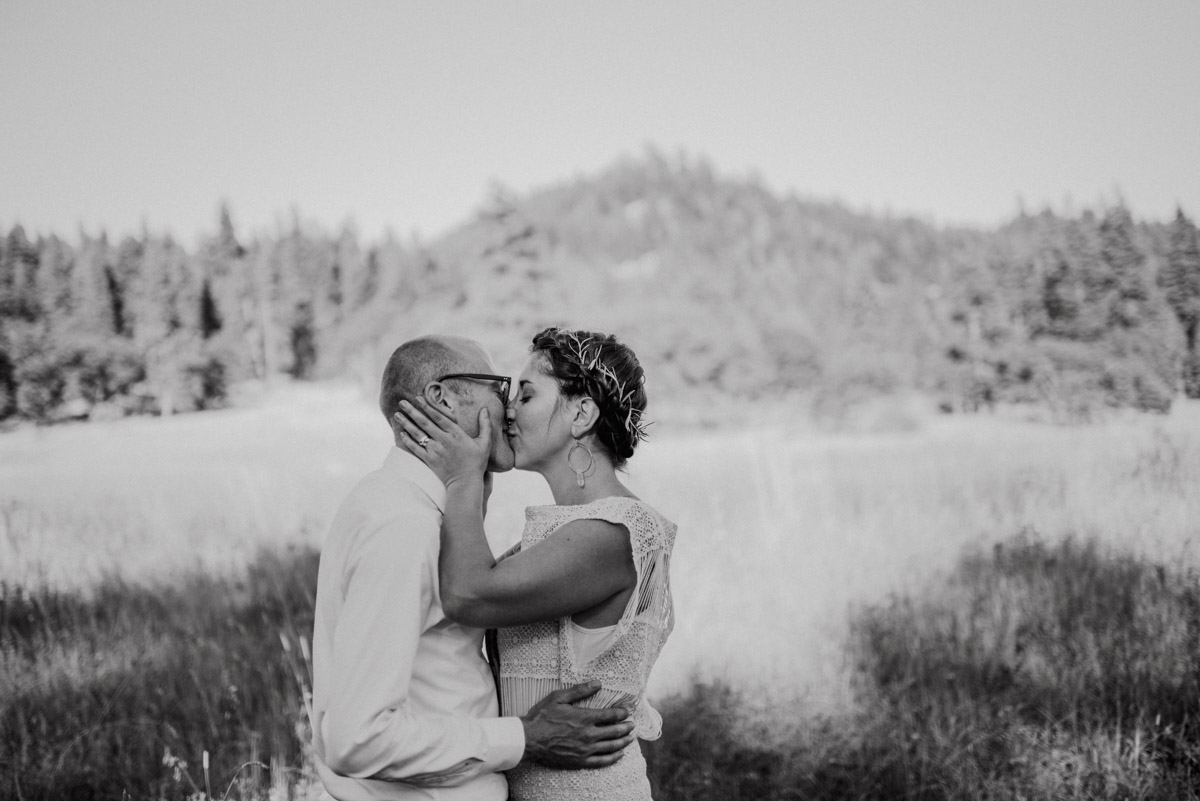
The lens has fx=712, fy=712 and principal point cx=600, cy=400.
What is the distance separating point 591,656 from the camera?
2.03 metres

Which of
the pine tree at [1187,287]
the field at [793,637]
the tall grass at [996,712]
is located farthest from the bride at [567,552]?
the pine tree at [1187,287]

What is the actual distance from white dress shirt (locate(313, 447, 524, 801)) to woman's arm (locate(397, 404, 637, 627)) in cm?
6

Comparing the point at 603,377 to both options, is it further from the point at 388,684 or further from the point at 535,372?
the point at 388,684

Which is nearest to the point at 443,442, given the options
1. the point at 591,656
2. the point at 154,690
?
the point at 591,656

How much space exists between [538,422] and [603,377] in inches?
9.7

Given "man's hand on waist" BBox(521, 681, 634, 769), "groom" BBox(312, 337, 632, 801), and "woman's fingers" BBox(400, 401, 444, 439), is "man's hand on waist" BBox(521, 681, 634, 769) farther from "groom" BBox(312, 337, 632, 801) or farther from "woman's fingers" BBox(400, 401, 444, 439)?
"woman's fingers" BBox(400, 401, 444, 439)

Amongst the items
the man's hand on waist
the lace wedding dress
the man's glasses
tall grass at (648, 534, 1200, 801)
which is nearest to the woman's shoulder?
the lace wedding dress

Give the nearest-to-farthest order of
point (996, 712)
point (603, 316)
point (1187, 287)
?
1. point (996, 712)
2. point (1187, 287)
3. point (603, 316)

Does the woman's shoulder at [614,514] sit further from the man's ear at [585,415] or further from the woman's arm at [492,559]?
the man's ear at [585,415]

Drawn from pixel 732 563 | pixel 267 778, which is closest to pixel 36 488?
pixel 267 778

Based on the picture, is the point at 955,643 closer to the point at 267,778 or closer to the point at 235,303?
the point at 267,778

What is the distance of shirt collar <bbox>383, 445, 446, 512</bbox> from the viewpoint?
1.95 meters

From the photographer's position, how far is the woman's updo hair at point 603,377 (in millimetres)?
2211

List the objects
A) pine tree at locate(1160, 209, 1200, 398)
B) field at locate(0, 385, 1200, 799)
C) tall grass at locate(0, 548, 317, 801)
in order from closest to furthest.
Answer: tall grass at locate(0, 548, 317, 801), field at locate(0, 385, 1200, 799), pine tree at locate(1160, 209, 1200, 398)
